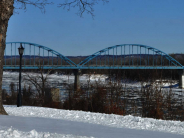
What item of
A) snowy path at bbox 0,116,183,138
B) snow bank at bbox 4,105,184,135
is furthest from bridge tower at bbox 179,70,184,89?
snowy path at bbox 0,116,183,138

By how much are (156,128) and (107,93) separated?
7.17 m

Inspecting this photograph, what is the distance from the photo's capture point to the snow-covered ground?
6.13 metres

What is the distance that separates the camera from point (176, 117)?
13.9 m

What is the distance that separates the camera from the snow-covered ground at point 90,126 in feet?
20.1

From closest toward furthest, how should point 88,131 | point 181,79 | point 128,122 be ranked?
point 88,131, point 128,122, point 181,79

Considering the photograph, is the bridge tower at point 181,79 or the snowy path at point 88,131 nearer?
the snowy path at point 88,131

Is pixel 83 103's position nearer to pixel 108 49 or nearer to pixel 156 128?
pixel 156 128

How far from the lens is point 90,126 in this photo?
7.62m

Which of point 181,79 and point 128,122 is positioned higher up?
point 181,79

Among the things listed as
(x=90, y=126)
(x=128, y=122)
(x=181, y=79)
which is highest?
(x=181, y=79)

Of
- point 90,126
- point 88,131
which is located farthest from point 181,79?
point 88,131

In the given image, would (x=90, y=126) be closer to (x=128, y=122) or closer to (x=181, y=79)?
(x=128, y=122)

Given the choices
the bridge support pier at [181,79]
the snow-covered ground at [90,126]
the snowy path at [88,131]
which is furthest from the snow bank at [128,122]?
the bridge support pier at [181,79]

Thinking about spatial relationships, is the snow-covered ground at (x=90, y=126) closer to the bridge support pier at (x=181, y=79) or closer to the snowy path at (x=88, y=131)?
the snowy path at (x=88, y=131)
